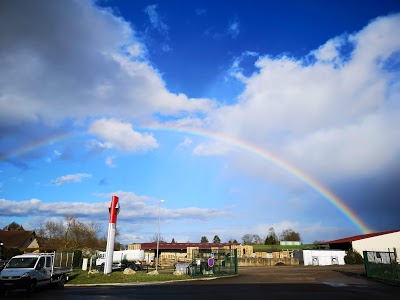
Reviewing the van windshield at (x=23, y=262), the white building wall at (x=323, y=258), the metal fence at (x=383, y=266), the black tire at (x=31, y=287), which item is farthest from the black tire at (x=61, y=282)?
the white building wall at (x=323, y=258)

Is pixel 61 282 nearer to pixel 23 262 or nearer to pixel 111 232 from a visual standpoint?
pixel 23 262

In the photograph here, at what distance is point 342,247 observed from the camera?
73812mm

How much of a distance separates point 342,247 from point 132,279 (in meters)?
60.3

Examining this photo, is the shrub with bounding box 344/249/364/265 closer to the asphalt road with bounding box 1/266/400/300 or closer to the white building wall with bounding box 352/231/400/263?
the white building wall with bounding box 352/231/400/263

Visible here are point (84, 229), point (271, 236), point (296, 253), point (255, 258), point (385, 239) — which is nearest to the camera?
point (385, 239)

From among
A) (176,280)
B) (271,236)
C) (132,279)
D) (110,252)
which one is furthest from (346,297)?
(271,236)

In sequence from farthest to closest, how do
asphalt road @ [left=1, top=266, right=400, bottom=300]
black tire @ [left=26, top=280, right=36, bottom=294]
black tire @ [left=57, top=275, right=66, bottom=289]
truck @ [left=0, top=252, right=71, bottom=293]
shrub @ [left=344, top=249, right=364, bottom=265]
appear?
shrub @ [left=344, top=249, right=364, bottom=265]
black tire @ [left=57, top=275, right=66, bottom=289]
black tire @ [left=26, top=280, right=36, bottom=294]
truck @ [left=0, top=252, right=71, bottom=293]
asphalt road @ [left=1, top=266, right=400, bottom=300]

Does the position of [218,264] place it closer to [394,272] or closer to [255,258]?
[394,272]

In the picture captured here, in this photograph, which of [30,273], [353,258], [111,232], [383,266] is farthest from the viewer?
[353,258]


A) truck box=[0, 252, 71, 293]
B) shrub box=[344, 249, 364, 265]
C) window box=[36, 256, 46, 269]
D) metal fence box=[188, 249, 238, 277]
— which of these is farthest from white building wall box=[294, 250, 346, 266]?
window box=[36, 256, 46, 269]

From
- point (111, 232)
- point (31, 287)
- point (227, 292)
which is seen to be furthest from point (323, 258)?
point (31, 287)

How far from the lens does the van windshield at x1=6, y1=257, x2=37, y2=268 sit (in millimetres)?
19422

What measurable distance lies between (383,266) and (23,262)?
83.2 feet

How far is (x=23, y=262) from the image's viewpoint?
19672mm
